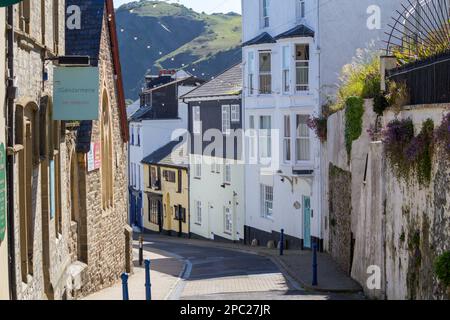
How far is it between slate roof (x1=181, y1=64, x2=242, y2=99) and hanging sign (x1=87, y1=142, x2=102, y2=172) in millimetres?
18977

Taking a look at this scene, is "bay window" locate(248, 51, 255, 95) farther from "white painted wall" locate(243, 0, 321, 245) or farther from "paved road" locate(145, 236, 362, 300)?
"paved road" locate(145, 236, 362, 300)

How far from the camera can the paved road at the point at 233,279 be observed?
20500mm

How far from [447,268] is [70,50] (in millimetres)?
12523

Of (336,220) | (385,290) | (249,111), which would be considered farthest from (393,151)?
(249,111)

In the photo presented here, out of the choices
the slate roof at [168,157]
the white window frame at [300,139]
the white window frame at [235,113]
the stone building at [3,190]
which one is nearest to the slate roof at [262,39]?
the white window frame at [300,139]

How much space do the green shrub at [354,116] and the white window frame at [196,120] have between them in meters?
24.6

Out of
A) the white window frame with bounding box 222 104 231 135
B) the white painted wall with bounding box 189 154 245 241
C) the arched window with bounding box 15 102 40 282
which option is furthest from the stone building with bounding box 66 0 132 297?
the white window frame with bounding box 222 104 231 135

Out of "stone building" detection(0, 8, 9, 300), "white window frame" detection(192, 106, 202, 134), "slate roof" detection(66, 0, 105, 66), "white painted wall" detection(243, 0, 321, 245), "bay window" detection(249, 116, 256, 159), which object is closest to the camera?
"stone building" detection(0, 8, 9, 300)

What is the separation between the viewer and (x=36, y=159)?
44.7ft

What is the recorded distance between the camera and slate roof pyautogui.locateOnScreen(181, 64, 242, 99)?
142 ft

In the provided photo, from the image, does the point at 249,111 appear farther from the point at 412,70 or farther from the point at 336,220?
the point at 412,70

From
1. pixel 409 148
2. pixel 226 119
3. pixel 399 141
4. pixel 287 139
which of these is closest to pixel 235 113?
pixel 226 119

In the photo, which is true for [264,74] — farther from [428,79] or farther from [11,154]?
[11,154]

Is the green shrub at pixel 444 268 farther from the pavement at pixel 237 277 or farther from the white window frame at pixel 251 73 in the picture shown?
the white window frame at pixel 251 73
